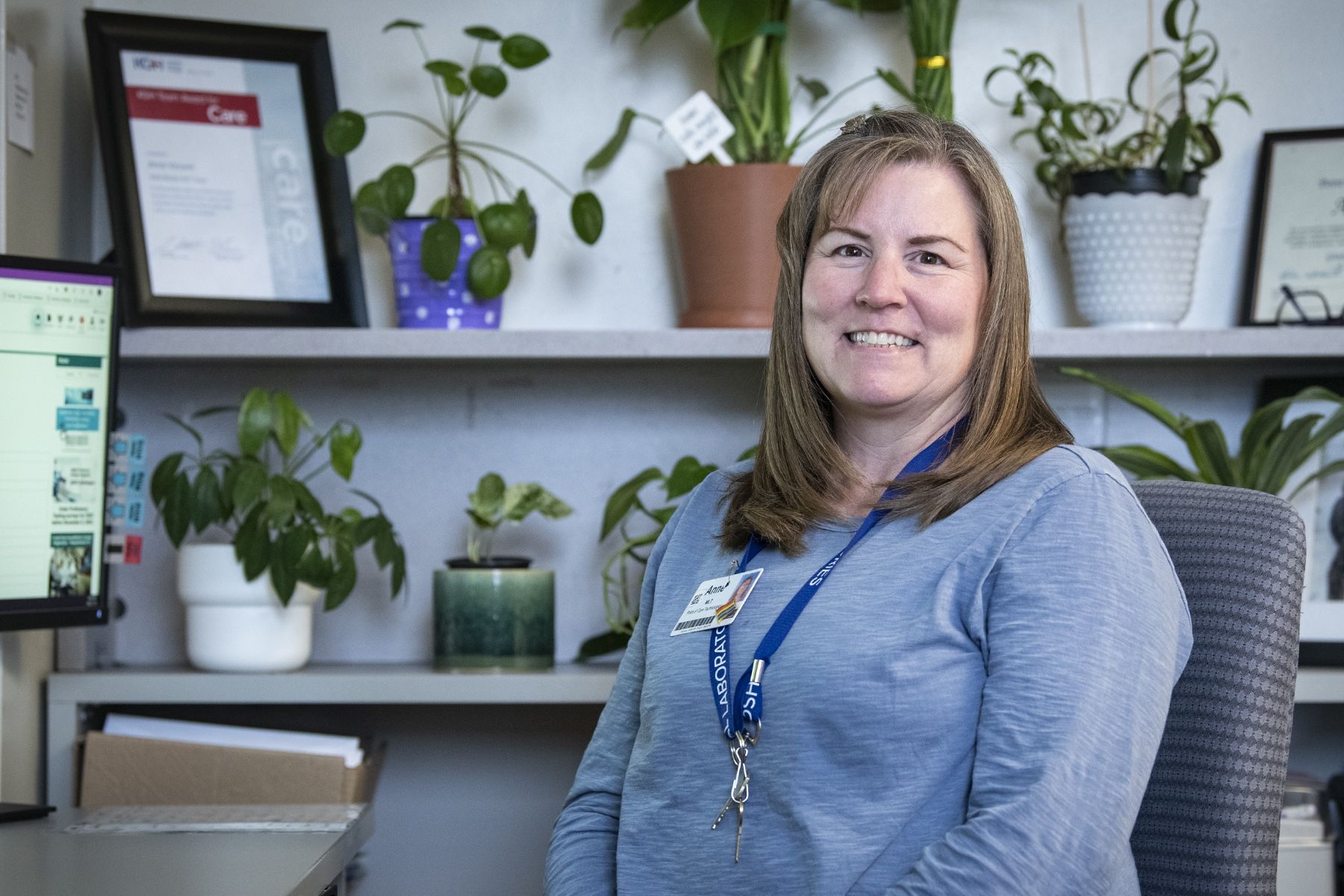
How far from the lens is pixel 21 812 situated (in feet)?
4.78

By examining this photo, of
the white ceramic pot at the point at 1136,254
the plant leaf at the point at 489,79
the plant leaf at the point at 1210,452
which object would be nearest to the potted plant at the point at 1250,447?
the plant leaf at the point at 1210,452

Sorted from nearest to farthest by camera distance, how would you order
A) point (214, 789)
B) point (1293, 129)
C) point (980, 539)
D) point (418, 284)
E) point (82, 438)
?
point (980, 539), point (82, 438), point (214, 789), point (418, 284), point (1293, 129)

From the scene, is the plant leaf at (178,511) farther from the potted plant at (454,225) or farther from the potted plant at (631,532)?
the potted plant at (631,532)

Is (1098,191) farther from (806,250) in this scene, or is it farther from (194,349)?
(194,349)

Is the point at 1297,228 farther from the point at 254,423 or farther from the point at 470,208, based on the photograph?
the point at 254,423

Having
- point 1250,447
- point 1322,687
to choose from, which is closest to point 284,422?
point 1250,447

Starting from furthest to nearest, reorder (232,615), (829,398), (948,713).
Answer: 1. (232,615)
2. (829,398)
3. (948,713)

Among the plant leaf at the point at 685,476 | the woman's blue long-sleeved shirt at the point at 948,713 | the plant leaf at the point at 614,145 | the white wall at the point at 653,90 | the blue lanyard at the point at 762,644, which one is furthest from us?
the white wall at the point at 653,90

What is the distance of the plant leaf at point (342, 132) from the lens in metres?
1.89

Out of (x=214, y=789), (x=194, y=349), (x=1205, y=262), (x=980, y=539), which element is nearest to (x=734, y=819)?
(x=980, y=539)

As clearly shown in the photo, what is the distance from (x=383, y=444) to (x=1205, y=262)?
1.33 metres

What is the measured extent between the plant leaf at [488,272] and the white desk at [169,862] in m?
0.78

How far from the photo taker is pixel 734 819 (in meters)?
1.13

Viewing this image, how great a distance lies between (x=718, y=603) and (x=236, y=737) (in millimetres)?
952
